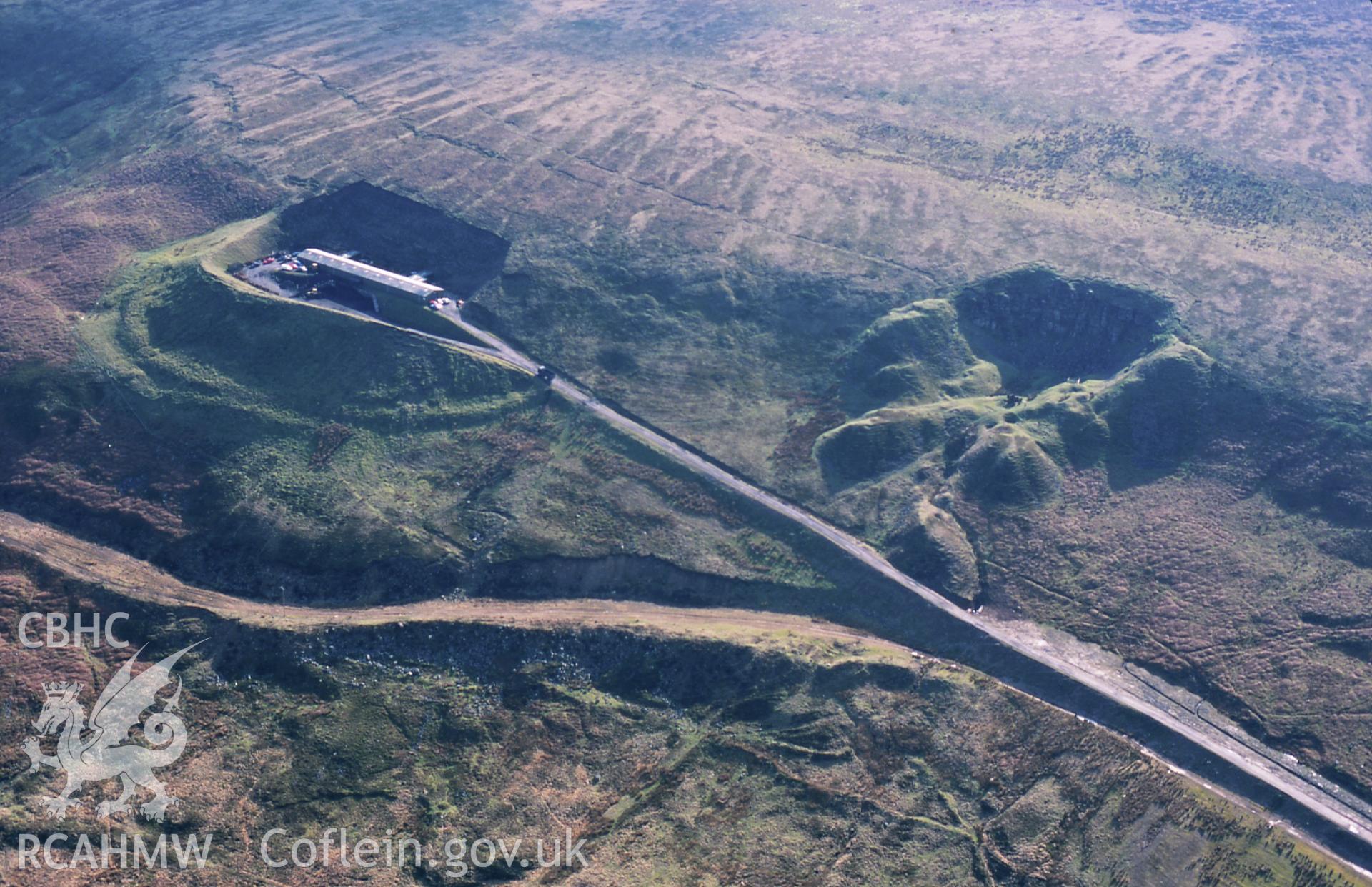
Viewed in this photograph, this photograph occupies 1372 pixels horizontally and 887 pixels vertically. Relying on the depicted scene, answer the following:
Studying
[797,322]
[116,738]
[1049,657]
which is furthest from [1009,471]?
[116,738]

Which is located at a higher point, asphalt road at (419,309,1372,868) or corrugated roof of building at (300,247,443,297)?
corrugated roof of building at (300,247,443,297)

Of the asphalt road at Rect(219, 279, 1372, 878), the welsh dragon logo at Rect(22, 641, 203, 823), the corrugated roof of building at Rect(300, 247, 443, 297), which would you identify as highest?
the corrugated roof of building at Rect(300, 247, 443, 297)

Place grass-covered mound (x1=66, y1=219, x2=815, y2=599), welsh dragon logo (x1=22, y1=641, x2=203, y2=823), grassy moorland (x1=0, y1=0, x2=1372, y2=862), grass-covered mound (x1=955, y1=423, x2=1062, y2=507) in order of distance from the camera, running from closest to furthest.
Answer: welsh dragon logo (x1=22, y1=641, x2=203, y2=823)
grass-covered mound (x1=66, y1=219, x2=815, y2=599)
grassy moorland (x1=0, y1=0, x2=1372, y2=862)
grass-covered mound (x1=955, y1=423, x2=1062, y2=507)

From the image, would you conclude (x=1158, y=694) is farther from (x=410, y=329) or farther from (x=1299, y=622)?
(x=410, y=329)

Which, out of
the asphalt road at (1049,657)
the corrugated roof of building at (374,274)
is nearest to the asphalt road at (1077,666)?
the asphalt road at (1049,657)

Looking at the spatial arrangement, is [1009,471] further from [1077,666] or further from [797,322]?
[797,322]

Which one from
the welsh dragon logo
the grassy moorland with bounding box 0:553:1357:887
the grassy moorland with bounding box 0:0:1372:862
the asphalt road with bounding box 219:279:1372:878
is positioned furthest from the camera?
the grassy moorland with bounding box 0:0:1372:862

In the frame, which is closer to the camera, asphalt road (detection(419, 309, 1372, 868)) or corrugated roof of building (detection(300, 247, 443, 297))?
asphalt road (detection(419, 309, 1372, 868))

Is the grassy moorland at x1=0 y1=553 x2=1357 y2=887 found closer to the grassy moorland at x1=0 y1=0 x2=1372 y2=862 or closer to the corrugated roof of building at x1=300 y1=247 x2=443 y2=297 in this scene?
the grassy moorland at x1=0 y1=0 x2=1372 y2=862

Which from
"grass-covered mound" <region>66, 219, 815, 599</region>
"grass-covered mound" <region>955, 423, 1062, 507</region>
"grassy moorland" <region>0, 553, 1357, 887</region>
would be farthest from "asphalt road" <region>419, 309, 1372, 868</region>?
"grass-covered mound" <region>955, 423, 1062, 507</region>
